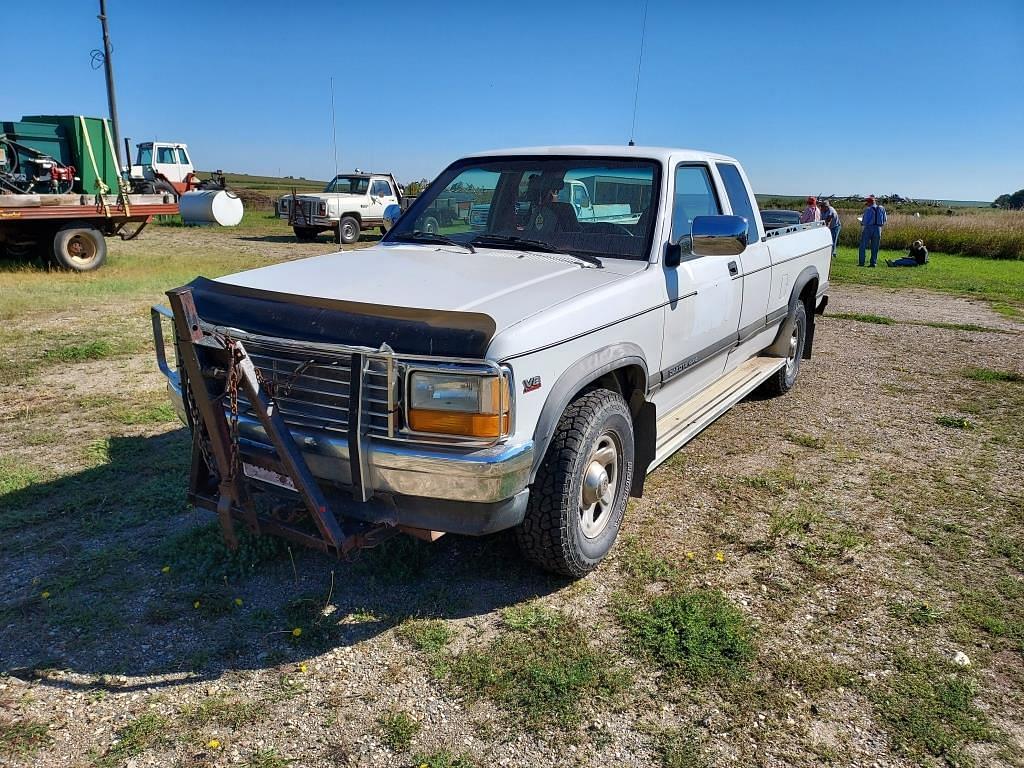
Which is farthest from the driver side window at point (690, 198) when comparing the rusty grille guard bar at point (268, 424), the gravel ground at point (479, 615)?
the rusty grille guard bar at point (268, 424)

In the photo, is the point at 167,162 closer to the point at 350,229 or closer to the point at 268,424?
the point at 350,229

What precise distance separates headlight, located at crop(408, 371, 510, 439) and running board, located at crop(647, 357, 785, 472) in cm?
136

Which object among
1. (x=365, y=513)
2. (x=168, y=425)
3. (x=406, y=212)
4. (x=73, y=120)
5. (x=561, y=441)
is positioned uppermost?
(x=73, y=120)

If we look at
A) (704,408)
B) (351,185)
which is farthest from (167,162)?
(704,408)

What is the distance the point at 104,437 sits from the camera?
539cm

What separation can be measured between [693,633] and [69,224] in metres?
14.5

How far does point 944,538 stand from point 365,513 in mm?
3162

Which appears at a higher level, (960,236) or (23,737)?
(960,236)

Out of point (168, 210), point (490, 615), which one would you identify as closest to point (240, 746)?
point (490, 615)

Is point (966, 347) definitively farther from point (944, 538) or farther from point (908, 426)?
point (944, 538)

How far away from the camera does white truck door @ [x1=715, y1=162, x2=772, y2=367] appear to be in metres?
5.15

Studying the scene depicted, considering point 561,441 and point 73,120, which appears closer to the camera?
point 561,441

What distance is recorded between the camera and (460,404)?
9.32 feet

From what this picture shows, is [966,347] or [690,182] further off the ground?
[690,182]
